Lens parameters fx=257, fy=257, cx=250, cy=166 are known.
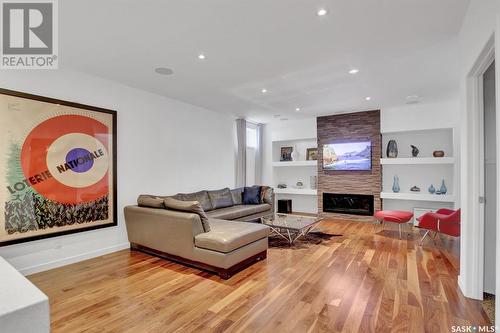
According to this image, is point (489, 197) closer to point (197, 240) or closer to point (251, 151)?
point (197, 240)

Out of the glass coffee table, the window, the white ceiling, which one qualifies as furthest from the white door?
the window

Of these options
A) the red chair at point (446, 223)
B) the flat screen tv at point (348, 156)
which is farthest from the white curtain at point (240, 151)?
the red chair at point (446, 223)

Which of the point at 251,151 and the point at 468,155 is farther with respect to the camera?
Answer: the point at 251,151

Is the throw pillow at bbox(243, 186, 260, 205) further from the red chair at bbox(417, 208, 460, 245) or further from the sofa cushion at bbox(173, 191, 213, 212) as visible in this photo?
the red chair at bbox(417, 208, 460, 245)

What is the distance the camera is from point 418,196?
5.60 m

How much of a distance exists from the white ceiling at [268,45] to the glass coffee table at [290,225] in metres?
2.33

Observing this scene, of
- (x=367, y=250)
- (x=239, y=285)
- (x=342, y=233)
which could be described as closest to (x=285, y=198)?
(x=342, y=233)

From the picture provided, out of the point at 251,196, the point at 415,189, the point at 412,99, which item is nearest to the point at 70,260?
the point at 251,196

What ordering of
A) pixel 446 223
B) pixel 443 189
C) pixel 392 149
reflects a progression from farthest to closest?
pixel 392 149 < pixel 443 189 < pixel 446 223

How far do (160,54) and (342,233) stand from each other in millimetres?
4385

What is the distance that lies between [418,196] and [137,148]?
579 cm

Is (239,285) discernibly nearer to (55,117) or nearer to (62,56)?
(55,117)

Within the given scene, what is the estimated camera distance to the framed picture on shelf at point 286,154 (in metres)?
7.63

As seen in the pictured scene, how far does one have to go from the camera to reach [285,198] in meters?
7.62
